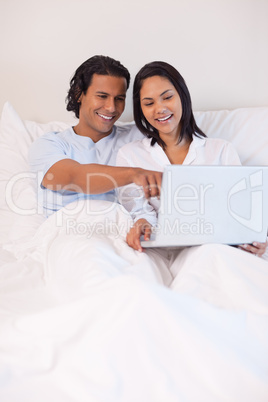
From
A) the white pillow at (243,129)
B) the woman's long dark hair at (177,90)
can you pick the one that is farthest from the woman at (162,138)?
the white pillow at (243,129)

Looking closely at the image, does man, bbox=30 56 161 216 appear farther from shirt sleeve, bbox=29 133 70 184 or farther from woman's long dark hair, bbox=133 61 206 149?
woman's long dark hair, bbox=133 61 206 149

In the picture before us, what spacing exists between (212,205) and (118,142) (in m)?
0.75

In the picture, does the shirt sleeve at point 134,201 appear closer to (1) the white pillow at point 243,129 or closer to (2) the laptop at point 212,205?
A: (2) the laptop at point 212,205

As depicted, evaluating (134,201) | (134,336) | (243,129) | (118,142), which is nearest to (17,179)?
(118,142)

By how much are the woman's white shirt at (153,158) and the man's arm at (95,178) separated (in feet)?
0.56

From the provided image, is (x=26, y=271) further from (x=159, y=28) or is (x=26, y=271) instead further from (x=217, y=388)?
(x=159, y=28)

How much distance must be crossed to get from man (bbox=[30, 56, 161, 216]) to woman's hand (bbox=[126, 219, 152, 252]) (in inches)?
8.2

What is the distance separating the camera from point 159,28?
203 centimetres

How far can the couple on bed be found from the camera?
59.3 inches

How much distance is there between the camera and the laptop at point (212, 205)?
107cm

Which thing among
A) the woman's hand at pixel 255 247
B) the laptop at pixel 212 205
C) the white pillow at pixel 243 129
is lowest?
the woman's hand at pixel 255 247

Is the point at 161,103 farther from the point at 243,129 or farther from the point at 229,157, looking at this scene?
the point at 243,129

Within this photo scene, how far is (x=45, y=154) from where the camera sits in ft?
5.30

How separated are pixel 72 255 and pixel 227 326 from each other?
0.48 metres
